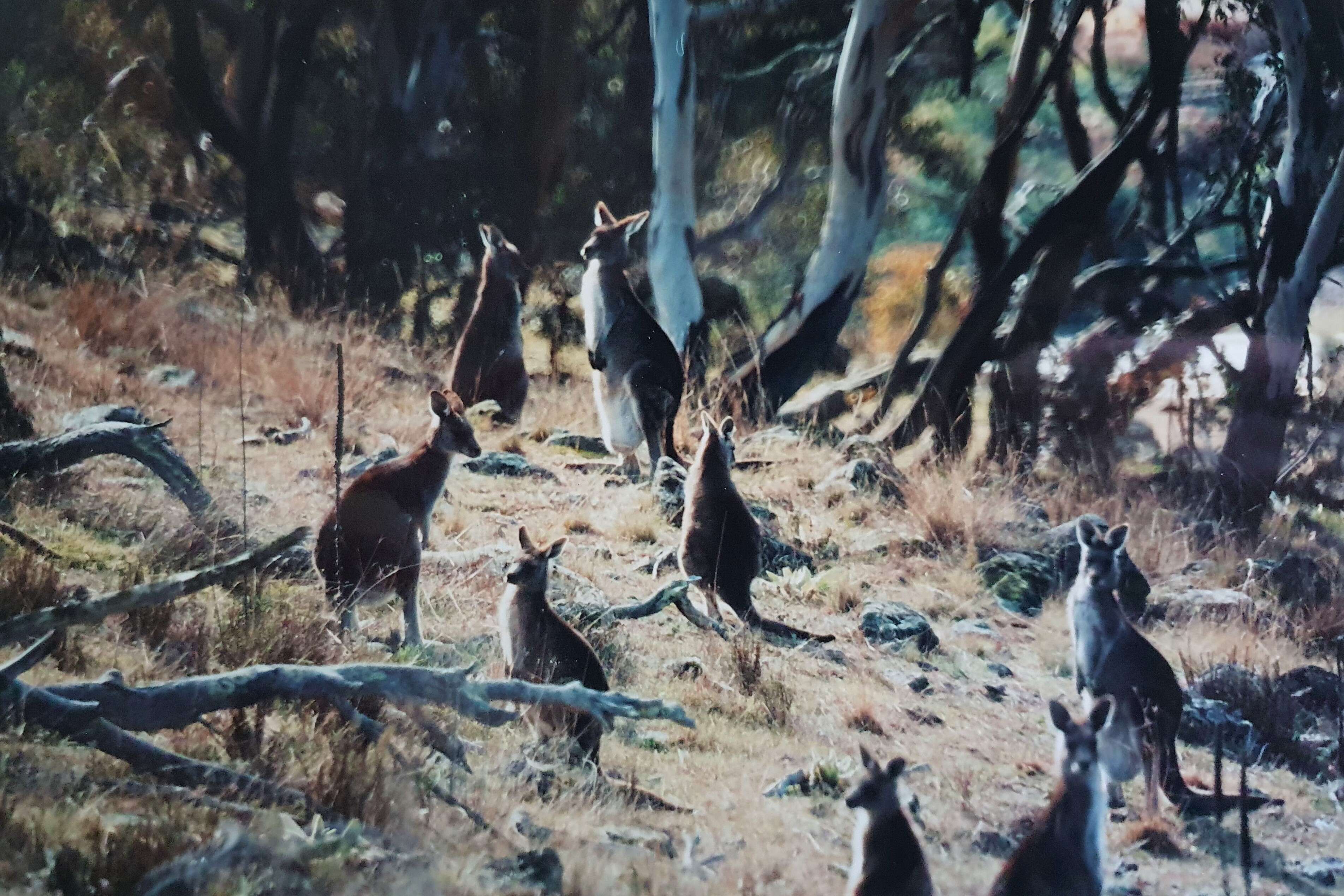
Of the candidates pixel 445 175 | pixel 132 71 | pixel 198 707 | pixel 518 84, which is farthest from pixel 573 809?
pixel 132 71

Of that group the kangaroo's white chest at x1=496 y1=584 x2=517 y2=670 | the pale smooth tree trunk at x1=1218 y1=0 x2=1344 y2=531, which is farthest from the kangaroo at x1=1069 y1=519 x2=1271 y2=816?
the kangaroo's white chest at x1=496 y1=584 x2=517 y2=670

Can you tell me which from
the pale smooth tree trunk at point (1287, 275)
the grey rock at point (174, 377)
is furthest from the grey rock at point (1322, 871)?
the grey rock at point (174, 377)

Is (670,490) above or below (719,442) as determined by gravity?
below

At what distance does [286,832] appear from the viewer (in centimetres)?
293

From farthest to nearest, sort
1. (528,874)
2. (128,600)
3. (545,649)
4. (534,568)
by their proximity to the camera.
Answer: (534,568) → (545,649) → (128,600) → (528,874)

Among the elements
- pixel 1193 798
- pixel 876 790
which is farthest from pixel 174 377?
pixel 1193 798

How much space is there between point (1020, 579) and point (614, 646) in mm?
1290

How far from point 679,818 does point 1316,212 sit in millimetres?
2822

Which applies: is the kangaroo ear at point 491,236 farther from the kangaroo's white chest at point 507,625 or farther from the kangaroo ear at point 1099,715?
the kangaroo ear at point 1099,715

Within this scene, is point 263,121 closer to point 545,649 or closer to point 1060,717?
point 545,649

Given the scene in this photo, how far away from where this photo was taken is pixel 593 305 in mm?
4008

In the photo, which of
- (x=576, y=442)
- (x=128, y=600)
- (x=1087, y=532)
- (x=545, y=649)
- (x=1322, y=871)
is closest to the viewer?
(x=128, y=600)

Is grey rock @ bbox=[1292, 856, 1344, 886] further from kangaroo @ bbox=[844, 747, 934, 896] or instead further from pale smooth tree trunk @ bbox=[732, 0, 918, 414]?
pale smooth tree trunk @ bbox=[732, 0, 918, 414]

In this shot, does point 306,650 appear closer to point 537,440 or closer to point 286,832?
point 286,832
